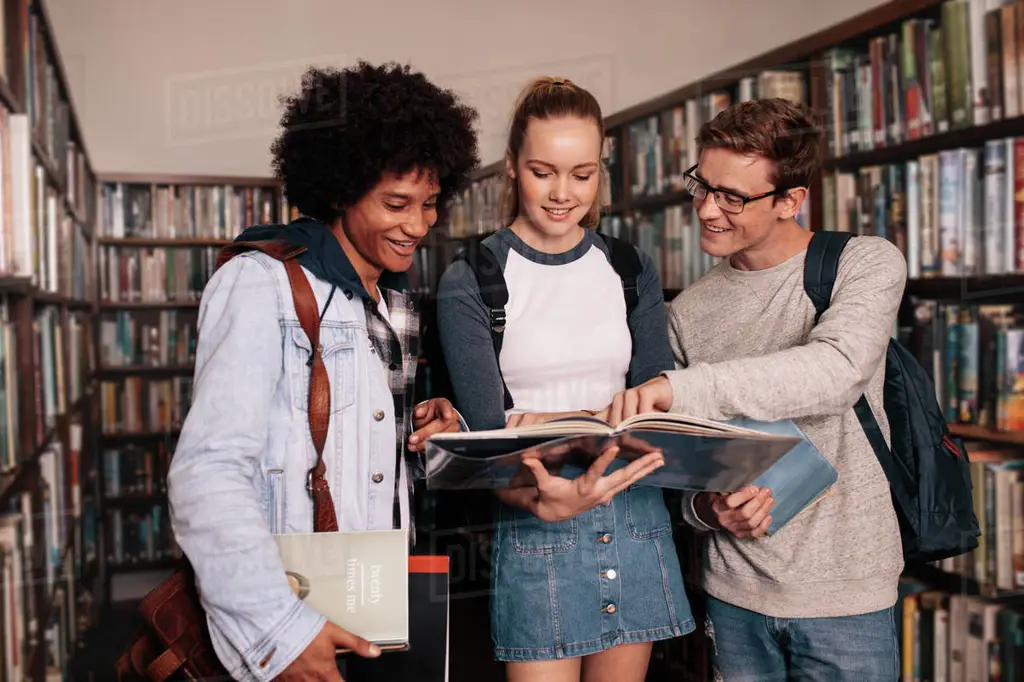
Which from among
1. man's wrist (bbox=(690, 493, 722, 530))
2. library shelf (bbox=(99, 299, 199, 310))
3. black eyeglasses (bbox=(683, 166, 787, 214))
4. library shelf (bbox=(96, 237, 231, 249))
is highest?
black eyeglasses (bbox=(683, 166, 787, 214))

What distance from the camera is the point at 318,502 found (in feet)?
2.92

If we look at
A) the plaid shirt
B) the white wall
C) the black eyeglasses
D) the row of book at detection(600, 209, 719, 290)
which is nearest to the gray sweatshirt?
the black eyeglasses

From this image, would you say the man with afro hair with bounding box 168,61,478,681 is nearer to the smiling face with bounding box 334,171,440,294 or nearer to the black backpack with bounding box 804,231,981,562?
the smiling face with bounding box 334,171,440,294

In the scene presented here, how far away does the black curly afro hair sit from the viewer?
98cm

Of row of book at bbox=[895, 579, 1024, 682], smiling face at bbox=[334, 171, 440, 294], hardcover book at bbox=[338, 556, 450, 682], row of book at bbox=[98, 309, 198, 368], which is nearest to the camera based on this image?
hardcover book at bbox=[338, 556, 450, 682]

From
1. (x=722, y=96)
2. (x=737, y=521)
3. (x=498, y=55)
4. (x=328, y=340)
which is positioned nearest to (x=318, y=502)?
(x=328, y=340)

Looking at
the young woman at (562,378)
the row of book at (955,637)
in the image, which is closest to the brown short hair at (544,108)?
the young woman at (562,378)

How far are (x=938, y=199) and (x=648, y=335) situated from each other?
34.6 inches

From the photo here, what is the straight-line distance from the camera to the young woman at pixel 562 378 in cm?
108

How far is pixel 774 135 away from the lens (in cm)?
115

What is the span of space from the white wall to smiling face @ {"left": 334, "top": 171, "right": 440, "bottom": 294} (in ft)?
1.26

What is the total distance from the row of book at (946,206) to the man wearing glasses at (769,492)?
0.60m

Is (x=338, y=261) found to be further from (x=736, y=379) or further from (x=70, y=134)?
(x=70, y=134)

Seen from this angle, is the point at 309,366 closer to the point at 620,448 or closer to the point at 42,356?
the point at 620,448
